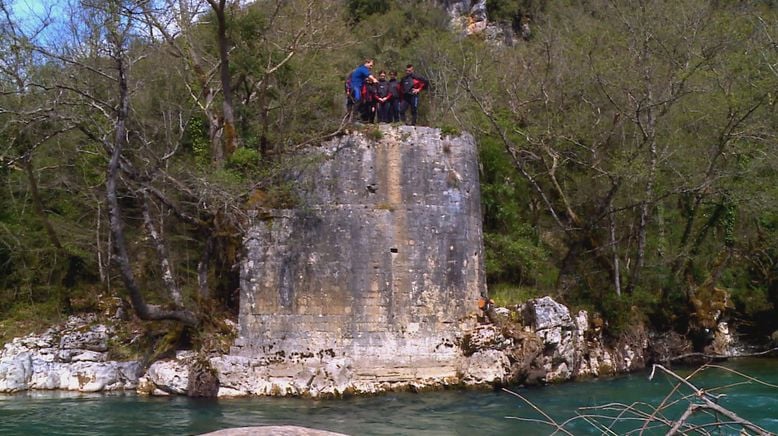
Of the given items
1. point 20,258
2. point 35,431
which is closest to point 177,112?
point 20,258

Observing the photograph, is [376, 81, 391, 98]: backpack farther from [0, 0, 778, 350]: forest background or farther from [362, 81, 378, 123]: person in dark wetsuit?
[0, 0, 778, 350]: forest background

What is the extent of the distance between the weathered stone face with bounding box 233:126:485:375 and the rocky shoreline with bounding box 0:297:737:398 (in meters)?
0.24

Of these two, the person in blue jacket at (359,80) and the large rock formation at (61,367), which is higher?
the person in blue jacket at (359,80)

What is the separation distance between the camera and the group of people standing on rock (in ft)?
52.9

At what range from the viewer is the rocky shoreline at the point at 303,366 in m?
13.8

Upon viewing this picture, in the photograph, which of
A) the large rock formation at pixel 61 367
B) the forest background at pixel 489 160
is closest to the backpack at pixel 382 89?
the forest background at pixel 489 160

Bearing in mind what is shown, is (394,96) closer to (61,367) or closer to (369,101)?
(369,101)

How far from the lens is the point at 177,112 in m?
19.2

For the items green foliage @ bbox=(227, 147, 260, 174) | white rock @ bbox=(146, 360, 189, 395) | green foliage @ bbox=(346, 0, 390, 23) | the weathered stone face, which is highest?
green foliage @ bbox=(346, 0, 390, 23)

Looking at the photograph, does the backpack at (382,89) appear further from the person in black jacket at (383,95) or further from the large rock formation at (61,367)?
the large rock formation at (61,367)

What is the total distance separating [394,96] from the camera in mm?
16234

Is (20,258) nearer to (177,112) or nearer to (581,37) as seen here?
(177,112)

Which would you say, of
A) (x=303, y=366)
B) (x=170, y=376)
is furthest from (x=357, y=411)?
(x=170, y=376)

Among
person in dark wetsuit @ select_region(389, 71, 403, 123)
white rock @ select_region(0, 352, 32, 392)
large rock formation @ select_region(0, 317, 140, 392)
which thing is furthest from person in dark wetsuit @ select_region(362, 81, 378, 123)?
A: white rock @ select_region(0, 352, 32, 392)
